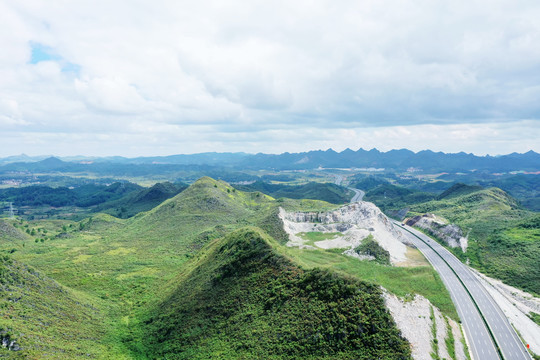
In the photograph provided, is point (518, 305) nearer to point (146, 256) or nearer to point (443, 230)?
point (443, 230)

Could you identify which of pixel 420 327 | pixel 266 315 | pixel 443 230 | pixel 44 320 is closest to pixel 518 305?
pixel 420 327

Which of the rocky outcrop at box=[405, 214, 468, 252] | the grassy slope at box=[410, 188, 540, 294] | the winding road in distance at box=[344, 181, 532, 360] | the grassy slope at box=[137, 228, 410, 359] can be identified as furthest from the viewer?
the rocky outcrop at box=[405, 214, 468, 252]

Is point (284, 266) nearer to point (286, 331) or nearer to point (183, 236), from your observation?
point (286, 331)

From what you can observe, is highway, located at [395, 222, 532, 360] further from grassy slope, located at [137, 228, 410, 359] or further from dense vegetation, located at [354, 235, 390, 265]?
grassy slope, located at [137, 228, 410, 359]

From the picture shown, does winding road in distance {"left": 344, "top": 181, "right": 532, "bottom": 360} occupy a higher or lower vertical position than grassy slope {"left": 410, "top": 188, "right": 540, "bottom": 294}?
lower

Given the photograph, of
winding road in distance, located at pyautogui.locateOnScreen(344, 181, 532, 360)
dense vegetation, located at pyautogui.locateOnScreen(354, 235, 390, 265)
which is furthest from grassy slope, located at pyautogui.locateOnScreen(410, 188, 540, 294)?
dense vegetation, located at pyautogui.locateOnScreen(354, 235, 390, 265)
